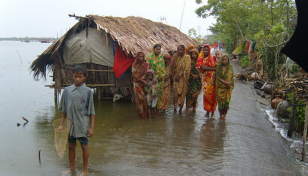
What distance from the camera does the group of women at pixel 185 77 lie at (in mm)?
7051

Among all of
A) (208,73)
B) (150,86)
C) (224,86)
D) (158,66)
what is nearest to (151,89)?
(150,86)

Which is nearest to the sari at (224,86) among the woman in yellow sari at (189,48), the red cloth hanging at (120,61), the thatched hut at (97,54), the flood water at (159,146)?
the flood water at (159,146)

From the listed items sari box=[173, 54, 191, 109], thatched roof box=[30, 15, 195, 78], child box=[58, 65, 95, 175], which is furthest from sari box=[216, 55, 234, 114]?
child box=[58, 65, 95, 175]

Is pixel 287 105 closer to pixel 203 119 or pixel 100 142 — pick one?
pixel 203 119

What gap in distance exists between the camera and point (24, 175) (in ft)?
14.1

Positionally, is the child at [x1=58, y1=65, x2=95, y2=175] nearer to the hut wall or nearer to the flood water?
the flood water

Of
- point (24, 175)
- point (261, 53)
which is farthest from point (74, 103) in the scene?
point (261, 53)

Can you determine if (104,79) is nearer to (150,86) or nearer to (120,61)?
(120,61)

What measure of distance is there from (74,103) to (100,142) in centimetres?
202

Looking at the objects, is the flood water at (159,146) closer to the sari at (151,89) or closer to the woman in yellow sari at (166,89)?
the woman in yellow sari at (166,89)

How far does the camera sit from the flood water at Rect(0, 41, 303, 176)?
4523 millimetres

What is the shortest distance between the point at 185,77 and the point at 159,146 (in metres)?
2.51

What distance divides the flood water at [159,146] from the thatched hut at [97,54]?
4.19ft

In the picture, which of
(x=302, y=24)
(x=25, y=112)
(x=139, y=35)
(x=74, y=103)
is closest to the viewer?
(x=302, y=24)
